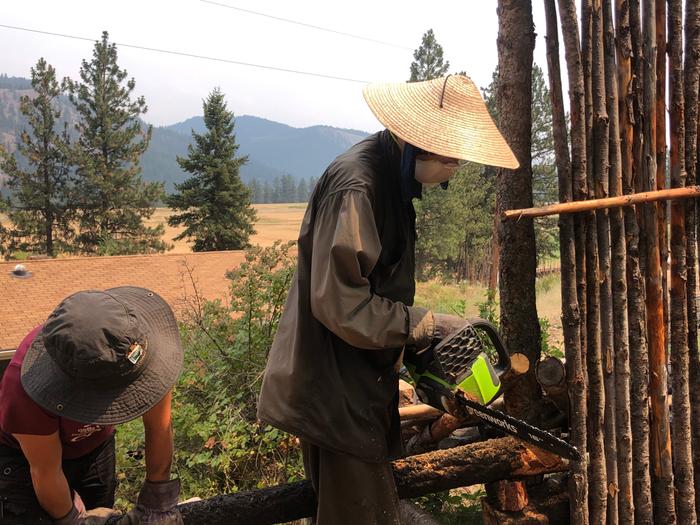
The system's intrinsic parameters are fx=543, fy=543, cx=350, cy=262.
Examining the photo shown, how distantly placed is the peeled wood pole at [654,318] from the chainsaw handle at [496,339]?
102 cm

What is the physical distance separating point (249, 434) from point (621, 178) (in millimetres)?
3603

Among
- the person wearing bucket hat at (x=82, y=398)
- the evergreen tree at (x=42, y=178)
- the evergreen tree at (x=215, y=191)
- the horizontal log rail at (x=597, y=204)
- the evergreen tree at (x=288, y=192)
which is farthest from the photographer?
the evergreen tree at (x=288, y=192)

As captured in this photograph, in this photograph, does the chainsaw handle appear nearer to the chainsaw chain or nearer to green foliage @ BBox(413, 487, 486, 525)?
the chainsaw chain

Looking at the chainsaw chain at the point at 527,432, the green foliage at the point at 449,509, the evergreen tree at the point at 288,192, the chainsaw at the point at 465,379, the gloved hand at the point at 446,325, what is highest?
the evergreen tree at the point at 288,192

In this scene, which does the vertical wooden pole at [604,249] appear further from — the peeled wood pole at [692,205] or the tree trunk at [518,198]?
the peeled wood pole at [692,205]

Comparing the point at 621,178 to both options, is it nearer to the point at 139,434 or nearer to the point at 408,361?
the point at 408,361

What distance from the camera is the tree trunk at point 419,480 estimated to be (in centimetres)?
239

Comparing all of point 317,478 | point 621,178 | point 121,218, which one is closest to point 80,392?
point 317,478

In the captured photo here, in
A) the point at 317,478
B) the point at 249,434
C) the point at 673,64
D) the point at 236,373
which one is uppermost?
the point at 673,64

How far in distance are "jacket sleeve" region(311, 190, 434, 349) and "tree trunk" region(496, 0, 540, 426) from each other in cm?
149

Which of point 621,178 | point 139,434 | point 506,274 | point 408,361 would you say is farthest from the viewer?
point 139,434

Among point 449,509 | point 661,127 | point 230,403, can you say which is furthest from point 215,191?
point 661,127

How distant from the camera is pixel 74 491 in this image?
2.11m

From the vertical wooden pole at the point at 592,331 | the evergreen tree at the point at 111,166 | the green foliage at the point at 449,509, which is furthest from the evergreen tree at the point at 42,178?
the vertical wooden pole at the point at 592,331
